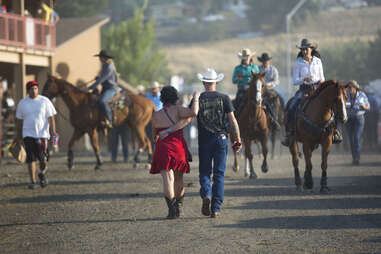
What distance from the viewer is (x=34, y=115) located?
15.2m

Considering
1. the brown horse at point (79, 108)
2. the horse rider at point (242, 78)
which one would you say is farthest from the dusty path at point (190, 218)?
the brown horse at point (79, 108)

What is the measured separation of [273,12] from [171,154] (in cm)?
11604

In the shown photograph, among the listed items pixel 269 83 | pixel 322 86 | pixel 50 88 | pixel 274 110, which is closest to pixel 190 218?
pixel 322 86

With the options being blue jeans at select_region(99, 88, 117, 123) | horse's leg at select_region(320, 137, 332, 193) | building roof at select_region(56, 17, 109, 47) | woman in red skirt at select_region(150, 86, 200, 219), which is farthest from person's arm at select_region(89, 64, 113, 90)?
building roof at select_region(56, 17, 109, 47)

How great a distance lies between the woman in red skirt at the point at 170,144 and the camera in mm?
10914

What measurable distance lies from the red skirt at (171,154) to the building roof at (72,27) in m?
23.3

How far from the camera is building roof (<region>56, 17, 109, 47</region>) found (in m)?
34.4

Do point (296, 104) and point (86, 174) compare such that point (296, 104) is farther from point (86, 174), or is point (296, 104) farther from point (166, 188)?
point (86, 174)

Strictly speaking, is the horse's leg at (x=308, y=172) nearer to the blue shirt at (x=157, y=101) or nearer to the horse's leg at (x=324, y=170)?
the horse's leg at (x=324, y=170)

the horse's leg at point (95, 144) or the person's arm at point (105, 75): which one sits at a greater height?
the person's arm at point (105, 75)

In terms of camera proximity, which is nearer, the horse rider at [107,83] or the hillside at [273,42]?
the horse rider at [107,83]

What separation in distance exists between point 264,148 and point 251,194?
11.3 feet

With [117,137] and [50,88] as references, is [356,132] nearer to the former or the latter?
[117,137]

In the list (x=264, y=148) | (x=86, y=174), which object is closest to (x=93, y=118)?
(x=86, y=174)
